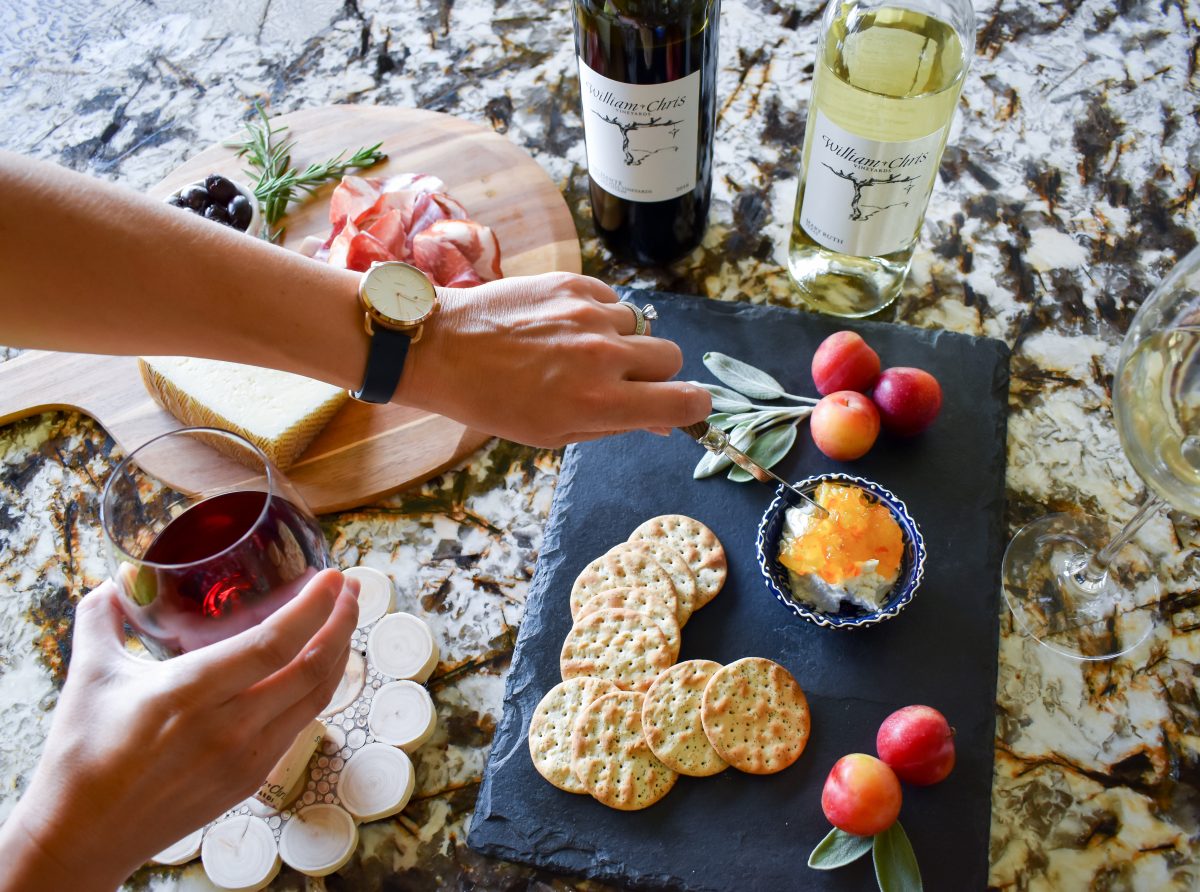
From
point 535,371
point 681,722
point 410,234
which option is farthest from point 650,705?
point 410,234

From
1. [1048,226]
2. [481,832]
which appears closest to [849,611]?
[481,832]

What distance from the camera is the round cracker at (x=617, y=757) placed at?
906 millimetres

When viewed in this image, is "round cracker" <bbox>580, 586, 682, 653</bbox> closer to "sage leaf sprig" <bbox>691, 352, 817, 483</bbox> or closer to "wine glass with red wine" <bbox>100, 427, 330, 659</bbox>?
"sage leaf sprig" <bbox>691, 352, 817, 483</bbox>

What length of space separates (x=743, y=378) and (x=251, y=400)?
62cm

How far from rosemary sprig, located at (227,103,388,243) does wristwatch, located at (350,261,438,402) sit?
21.4 inches

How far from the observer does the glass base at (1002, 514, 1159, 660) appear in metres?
1.00

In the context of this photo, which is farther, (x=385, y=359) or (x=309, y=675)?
(x=385, y=359)

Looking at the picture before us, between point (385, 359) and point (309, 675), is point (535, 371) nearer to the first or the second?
point (385, 359)

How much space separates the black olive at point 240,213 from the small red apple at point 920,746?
3.36 ft

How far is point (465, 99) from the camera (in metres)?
1.49

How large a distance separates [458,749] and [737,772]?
0.29 metres

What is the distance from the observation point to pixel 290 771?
88 centimetres

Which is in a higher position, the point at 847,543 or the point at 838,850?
the point at 847,543

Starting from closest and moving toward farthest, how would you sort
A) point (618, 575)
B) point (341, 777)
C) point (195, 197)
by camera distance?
point (341, 777) < point (618, 575) < point (195, 197)
